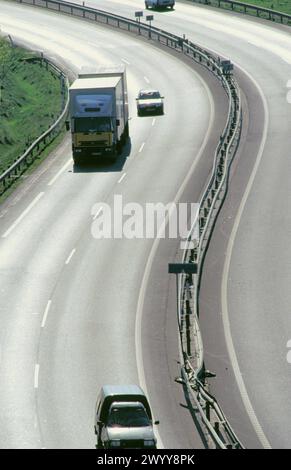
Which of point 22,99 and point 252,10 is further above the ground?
point 252,10

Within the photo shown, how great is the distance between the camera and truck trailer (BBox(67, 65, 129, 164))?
6994 cm

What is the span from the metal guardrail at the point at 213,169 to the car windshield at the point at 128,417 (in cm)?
219

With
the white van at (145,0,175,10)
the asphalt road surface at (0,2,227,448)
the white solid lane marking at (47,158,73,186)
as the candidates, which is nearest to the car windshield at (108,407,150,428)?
the asphalt road surface at (0,2,227,448)

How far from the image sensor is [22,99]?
329 ft

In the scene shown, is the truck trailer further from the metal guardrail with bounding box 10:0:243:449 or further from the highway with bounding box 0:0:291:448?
the metal guardrail with bounding box 10:0:243:449

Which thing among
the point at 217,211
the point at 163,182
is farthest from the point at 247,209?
the point at 163,182

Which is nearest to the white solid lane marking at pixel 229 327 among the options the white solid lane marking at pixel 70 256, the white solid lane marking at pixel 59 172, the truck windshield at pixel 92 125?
the white solid lane marking at pixel 70 256

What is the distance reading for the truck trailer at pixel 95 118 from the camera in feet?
229

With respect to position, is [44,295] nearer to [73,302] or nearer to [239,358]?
[73,302]

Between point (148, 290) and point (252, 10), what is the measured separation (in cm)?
7494

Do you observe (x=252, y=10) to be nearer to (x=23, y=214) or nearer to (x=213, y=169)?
(x=213, y=169)

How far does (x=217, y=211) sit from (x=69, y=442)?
26214 millimetres

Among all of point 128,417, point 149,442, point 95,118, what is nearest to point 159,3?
point 95,118

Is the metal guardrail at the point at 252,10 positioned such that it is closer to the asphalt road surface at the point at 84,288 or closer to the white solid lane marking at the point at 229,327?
the asphalt road surface at the point at 84,288
